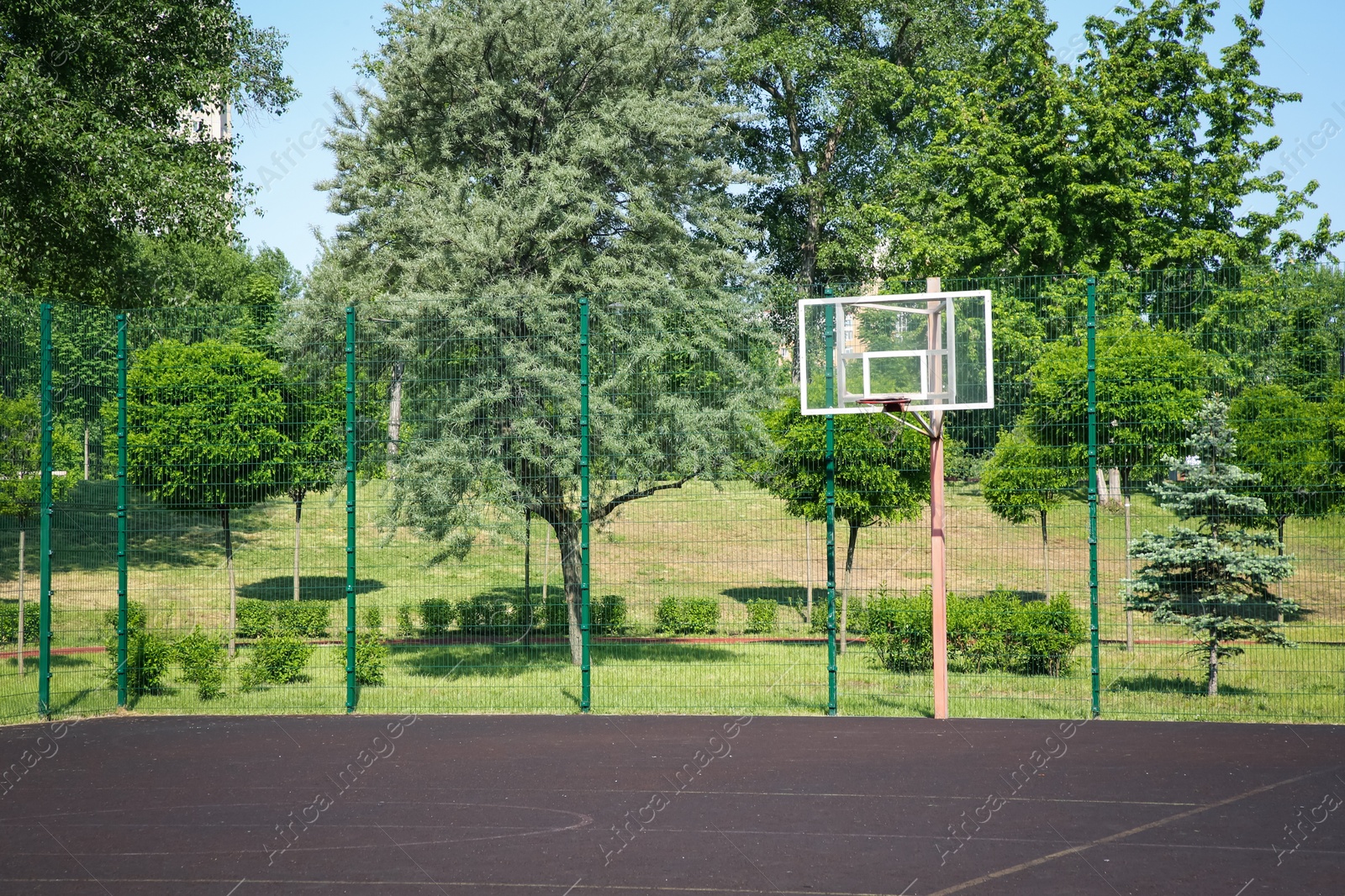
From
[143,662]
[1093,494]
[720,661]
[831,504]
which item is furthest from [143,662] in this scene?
[1093,494]

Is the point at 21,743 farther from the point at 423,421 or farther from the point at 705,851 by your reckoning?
the point at 705,851

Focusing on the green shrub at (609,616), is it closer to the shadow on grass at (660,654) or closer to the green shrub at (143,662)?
the shadow on grass at (660,654)

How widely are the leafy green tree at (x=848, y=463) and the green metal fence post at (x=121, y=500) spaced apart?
6263mm

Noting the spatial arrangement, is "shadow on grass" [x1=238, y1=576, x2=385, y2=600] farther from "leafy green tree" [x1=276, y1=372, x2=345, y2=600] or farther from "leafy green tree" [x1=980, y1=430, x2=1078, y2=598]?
"leafy green tree" [x1=980, y1=430, x2=1078, y2=598]

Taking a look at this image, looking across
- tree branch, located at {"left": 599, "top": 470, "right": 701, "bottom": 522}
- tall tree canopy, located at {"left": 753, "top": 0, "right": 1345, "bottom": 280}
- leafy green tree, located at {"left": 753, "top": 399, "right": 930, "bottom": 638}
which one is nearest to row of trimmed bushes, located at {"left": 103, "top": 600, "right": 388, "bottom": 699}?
tree branch, located at {"left": 599, "top": 470, "right": 701, "bottom": 522}

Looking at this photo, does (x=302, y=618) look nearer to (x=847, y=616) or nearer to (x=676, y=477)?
(x=676, y=477)

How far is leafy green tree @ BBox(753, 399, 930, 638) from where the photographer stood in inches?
439

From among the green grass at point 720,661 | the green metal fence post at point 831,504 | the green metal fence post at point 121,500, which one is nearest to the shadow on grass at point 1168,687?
the green grass at point 720,661

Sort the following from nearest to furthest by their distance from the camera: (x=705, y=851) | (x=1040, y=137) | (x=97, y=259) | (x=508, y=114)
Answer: (x=705, y=851) < (x=508, y=114) < (x=97, y=259) < (x=1040, y=137)

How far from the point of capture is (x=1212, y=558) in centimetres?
1005

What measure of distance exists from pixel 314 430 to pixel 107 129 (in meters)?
7.80

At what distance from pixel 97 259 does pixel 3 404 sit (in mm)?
9711

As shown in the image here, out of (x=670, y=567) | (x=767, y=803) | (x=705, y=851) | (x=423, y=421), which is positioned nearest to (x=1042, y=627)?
(x=670, y=567)

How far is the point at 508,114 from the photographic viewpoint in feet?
46.1
